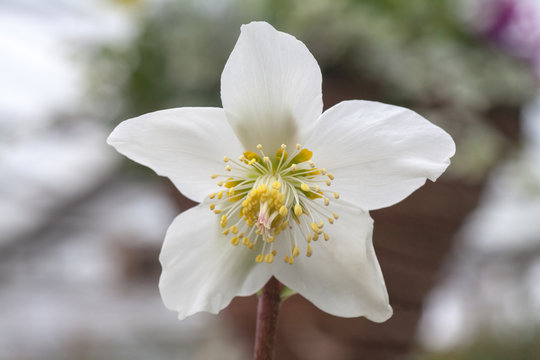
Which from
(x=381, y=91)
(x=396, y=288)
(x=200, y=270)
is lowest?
(x=396, y=288)

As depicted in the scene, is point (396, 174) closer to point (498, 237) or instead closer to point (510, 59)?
point (510, 59)

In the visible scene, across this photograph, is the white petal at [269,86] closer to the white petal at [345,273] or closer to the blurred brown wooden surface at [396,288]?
the white petal at [345,273]

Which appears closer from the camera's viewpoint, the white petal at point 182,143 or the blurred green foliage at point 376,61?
the white petal at point 182,143

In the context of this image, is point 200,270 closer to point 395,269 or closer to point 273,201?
point 273,201

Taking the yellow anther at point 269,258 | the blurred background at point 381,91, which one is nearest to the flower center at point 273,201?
the yellow anther at point 269,258

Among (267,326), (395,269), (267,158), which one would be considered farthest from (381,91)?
(267,326)

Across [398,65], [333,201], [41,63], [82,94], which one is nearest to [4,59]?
[41,63]

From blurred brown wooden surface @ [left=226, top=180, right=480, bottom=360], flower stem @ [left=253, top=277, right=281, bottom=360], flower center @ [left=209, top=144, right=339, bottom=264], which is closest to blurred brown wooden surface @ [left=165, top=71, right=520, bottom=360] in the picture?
blurred brown wooden surface @ [left=226, top=180, right=480, bottom=360]
